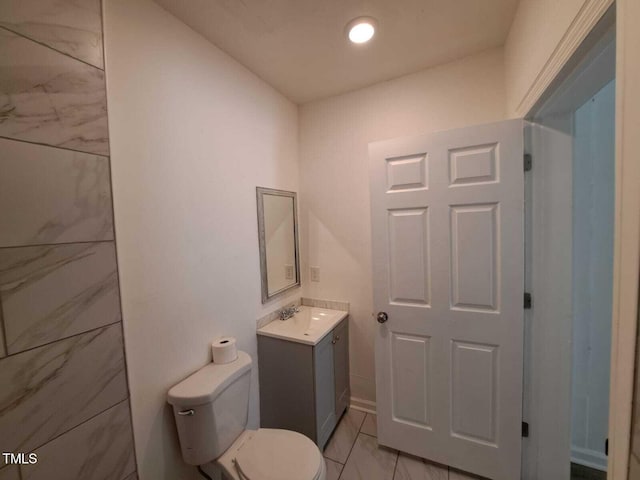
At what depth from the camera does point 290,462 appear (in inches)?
44.2

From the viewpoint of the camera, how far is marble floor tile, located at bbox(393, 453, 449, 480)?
1.47 meters

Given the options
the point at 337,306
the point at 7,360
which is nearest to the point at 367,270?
the point at 337,306

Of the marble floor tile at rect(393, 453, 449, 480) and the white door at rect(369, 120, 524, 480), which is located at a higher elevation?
the white door at rect(369, 120, 524, 480)

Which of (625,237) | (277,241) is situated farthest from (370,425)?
(625,237)

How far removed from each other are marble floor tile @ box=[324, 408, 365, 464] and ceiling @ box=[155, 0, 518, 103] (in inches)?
96.9

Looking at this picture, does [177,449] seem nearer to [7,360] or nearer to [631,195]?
[7,360]

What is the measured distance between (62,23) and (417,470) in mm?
2599

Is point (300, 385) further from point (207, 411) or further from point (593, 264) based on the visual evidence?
point (593, 264)

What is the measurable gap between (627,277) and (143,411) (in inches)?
62.9

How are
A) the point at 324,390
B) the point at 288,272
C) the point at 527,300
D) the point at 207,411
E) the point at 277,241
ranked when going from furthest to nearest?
the point at 288,272 → the point at 277,241 → the point at 324,390 → the point at 527,300 → the point at 207,411

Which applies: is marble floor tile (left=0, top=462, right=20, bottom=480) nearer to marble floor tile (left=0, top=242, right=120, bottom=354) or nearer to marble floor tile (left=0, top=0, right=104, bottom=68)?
marble floor tile (left=0, top=242, right=120, bottom=354)

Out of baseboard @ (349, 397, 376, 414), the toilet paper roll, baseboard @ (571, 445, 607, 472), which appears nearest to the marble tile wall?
the toilet paper roll

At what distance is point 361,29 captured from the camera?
1.32 m

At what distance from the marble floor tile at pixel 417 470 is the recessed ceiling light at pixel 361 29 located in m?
2.44
